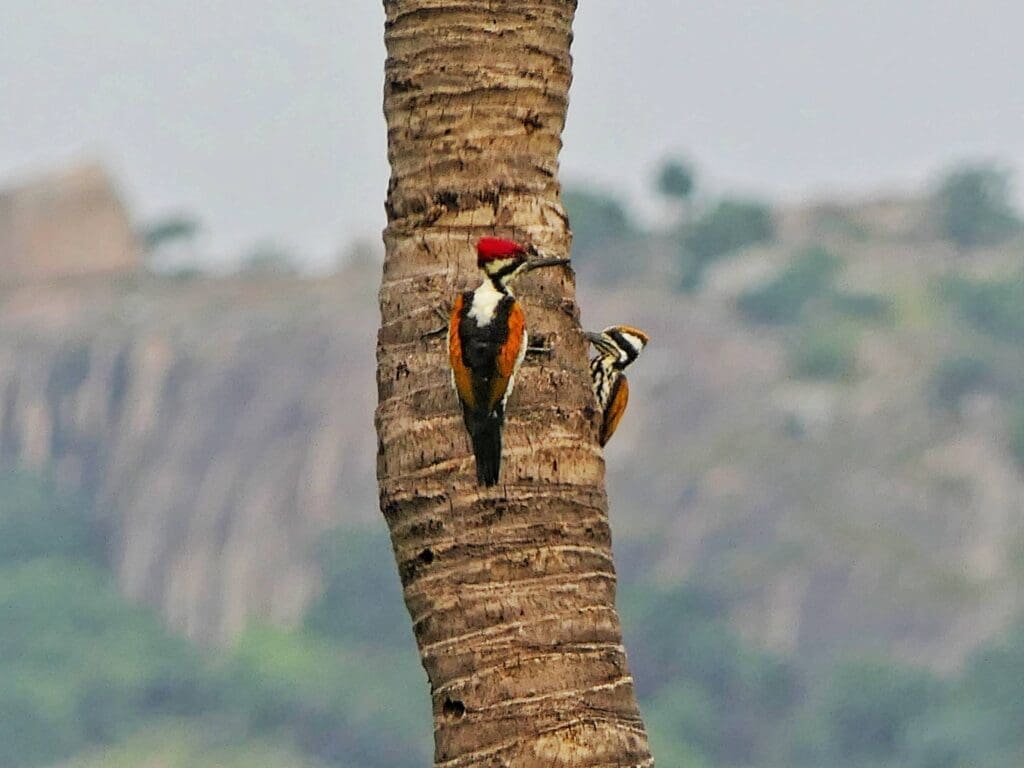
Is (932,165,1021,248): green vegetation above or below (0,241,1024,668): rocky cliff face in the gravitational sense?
above

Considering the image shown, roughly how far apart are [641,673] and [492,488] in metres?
94.6

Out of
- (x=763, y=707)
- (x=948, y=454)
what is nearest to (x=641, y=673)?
(x=763, y=707)

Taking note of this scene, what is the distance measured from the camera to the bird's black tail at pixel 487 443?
10.6 meters

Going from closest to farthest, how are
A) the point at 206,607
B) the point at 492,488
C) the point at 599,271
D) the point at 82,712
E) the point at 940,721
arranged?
the point at 492,488 < the point at 940,721 < the point at 82,712 < the point at 206,607 < the point at 599,271

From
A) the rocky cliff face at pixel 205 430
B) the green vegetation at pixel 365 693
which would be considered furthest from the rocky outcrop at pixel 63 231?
the green vegetation at pixel 365 693

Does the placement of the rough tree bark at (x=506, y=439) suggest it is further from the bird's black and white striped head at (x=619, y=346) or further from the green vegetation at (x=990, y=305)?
the green vegetation at (x=990, y=305)

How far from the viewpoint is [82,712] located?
106000mm

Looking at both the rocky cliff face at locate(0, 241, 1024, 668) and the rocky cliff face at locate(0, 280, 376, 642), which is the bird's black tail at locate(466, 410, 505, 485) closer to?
the rocky cliff face at locate(0, 241, 1024, 668)

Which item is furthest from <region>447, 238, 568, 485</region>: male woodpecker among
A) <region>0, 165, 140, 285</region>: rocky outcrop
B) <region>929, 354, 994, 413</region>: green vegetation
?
<region>0, 165, 140, 285</region>: rocky outcrop

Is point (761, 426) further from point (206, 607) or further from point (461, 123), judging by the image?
point (461, 123)

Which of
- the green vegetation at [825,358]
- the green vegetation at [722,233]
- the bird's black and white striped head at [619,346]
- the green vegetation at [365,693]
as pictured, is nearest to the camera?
the bird's black and white striped head at [619,346]

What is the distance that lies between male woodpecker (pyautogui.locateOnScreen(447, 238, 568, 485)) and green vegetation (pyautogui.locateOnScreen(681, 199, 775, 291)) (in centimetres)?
12203

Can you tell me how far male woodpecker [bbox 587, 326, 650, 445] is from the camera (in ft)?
42.0

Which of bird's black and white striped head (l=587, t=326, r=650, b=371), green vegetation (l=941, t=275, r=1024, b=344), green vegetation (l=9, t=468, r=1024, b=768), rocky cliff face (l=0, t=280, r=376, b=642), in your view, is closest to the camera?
bird's black and white striped head (l=587, t=326, r=650, b=371)
